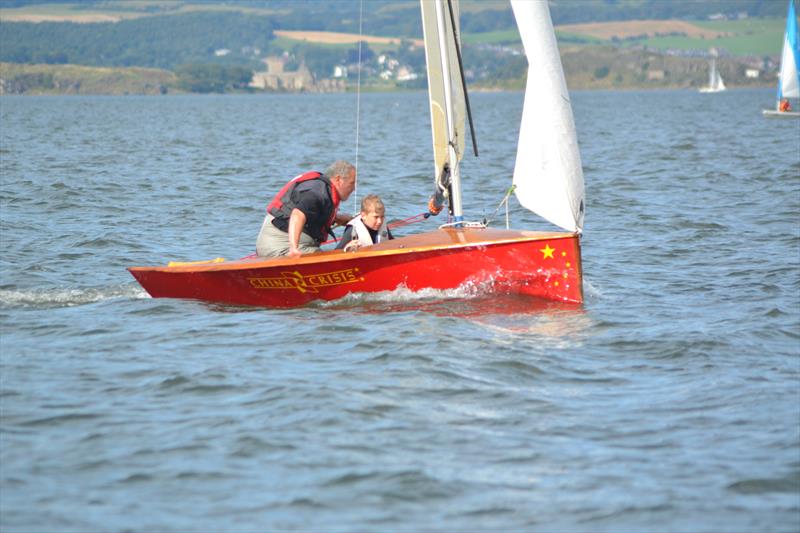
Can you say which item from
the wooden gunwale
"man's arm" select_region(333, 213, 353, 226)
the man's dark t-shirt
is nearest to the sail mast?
the wooden gunwale

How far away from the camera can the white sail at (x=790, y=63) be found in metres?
53.4

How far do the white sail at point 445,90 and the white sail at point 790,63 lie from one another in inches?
1756

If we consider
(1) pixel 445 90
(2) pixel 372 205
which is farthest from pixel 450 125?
(2) pixel 372 205

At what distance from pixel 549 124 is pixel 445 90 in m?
1.28

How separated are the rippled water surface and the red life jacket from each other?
1000mm

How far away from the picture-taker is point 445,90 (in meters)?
12.0

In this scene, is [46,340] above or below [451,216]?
below

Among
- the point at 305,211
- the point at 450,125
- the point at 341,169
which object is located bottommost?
the point at 305,211

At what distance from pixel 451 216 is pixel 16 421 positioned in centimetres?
564

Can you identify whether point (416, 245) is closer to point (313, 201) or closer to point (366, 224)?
point (366, 224)

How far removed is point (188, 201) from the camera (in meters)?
22.8

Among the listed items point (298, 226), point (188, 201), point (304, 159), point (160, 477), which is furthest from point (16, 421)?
point (304, 159)

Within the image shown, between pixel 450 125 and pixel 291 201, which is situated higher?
pixel 450 125

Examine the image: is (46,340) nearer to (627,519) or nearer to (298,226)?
(298,226)
